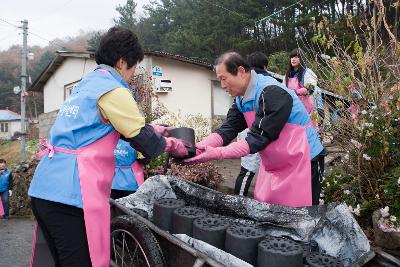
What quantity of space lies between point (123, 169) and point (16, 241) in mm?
3089

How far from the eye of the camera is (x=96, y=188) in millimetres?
2160

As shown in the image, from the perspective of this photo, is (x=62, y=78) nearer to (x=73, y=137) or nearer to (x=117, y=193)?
(x=117, y=193)

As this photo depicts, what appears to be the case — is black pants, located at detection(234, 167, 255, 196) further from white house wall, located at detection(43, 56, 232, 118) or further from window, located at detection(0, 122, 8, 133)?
window, located at detection(0, 122, 8, 133)

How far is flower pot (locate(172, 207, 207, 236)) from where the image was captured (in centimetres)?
250

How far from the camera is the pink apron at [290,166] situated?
9.12 feet

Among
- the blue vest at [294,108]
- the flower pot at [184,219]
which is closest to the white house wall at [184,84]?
the blue vest at [294,108]

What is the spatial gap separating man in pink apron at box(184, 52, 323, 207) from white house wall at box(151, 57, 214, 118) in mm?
8933

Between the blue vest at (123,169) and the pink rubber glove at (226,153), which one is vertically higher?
the pink rubber glove at (226,153)

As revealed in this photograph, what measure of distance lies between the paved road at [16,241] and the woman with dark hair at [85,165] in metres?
2.85

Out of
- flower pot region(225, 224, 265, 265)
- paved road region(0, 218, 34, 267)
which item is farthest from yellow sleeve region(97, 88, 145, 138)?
paved road region(0, 218, 34, 267)

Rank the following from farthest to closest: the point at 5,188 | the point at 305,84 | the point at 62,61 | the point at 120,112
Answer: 1. the point at 62,61
2. the point at 5,188
3. the point at 305,84
4. the point at 120,112

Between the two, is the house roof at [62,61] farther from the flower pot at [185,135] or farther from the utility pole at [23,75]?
the flower pot at [185,135]

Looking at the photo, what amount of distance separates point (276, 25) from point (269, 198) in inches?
824

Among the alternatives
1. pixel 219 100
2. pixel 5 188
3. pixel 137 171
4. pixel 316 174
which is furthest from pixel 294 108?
pixel 219 100
